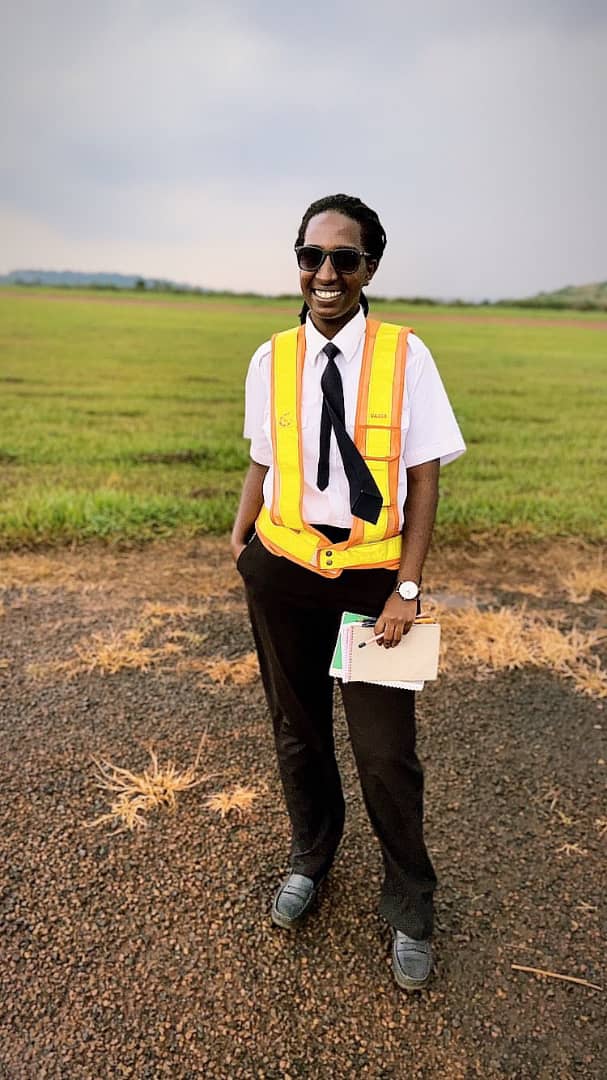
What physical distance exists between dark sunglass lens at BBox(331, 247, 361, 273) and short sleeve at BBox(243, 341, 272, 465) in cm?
29

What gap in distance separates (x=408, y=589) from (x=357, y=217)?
2.94ft

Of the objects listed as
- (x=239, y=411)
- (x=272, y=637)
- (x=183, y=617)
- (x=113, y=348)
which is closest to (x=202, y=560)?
(x=183, y=617)

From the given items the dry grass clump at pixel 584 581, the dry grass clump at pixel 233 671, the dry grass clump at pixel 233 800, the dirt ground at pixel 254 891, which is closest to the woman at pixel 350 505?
the dirt ground at pixel 254 891

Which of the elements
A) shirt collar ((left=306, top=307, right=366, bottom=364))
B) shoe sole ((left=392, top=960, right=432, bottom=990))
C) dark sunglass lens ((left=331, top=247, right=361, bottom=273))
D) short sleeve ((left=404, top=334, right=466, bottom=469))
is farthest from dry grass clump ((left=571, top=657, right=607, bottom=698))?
dark sunglass lens ((left=331, top=247, right=361, bottom=273))

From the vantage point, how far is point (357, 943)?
2.42 m

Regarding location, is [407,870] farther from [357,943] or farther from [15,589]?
[15,589]

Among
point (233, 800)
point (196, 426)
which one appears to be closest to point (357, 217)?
point (233, 800)

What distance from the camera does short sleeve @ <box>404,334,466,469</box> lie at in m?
1.96

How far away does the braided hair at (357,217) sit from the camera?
6.40 feet

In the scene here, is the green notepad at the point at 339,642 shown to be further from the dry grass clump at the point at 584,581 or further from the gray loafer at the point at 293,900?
the dry grass clump at the point at 584,581

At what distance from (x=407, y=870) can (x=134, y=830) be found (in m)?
1.05

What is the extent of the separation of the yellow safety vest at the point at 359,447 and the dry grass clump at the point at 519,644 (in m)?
2.29

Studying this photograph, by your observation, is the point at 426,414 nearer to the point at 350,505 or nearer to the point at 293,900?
the point at 350,505

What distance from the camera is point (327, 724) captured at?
2422mm
